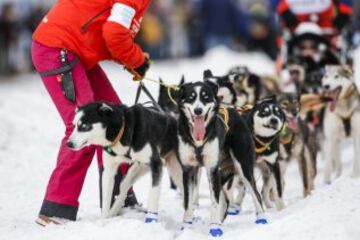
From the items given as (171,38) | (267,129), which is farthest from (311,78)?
(171,38)

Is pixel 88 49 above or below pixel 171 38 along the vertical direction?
below

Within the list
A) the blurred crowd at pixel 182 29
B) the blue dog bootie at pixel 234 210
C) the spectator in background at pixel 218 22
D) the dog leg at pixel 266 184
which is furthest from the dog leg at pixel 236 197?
the spectator in background at pixel 218 22

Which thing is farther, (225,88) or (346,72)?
(346,72)

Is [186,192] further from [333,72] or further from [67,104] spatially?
[333,72]

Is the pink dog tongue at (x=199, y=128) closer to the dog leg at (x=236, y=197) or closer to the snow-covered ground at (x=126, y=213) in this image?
the snow-covered ground at (x=126, y=213)

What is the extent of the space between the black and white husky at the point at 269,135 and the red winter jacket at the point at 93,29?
1167 mm

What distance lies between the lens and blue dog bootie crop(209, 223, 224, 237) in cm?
508

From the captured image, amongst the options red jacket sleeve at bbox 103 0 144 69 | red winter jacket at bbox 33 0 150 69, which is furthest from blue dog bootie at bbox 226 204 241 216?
red jacket sleeve at bbox 103 0 144 69

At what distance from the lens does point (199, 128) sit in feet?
16.9

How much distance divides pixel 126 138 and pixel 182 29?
16.2 meters

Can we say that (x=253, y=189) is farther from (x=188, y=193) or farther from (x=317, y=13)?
(x=317, y=13)

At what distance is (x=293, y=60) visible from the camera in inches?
352

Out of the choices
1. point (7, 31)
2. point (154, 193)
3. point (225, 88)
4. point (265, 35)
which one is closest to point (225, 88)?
point (225, 88)

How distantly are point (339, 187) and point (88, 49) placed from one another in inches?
81.4
